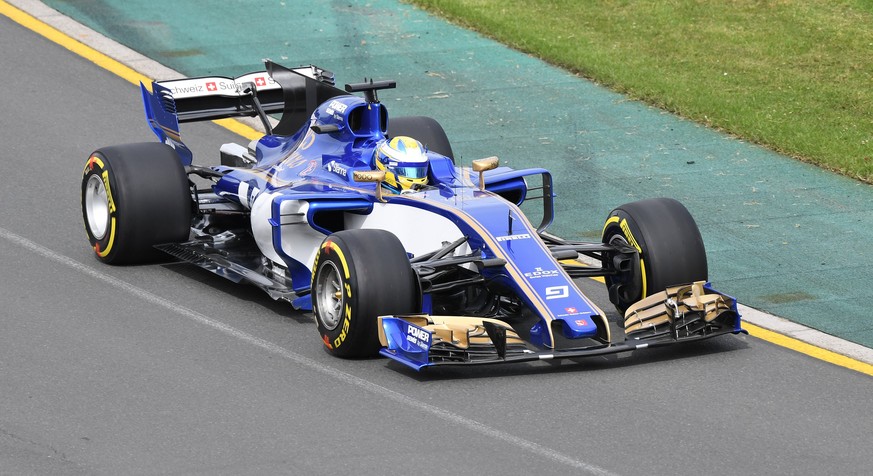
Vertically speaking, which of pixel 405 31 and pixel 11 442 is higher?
pixel 405 31

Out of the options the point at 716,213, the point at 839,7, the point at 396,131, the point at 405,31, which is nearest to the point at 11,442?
the point at 396,131

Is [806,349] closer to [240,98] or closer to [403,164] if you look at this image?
[403,164]

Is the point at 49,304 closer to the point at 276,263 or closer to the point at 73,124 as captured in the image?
the point at 276,263

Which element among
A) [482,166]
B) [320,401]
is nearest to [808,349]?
[482,166]

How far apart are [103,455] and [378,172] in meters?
3.03

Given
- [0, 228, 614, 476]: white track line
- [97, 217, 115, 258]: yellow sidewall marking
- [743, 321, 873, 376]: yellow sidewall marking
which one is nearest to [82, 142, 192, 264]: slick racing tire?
[97, 217, 115, 258]: yellow sidewall marking

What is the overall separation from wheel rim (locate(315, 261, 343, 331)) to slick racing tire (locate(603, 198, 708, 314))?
197 centimetres

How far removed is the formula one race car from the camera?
30.9ft

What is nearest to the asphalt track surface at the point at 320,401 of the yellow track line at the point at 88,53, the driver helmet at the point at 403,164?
the driver helmet at the point at 403,164

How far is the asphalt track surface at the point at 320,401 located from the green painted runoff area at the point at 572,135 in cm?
142

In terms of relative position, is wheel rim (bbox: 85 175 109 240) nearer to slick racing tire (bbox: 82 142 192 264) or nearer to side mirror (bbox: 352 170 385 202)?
slick racing tire (bbox: 82 142 192 264)

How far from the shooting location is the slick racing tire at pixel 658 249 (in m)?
10.1

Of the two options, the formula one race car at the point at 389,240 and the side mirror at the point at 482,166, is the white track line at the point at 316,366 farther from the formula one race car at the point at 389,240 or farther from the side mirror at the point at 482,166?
the side mirror at the point at 482,166

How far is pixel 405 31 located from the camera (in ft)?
59.9
